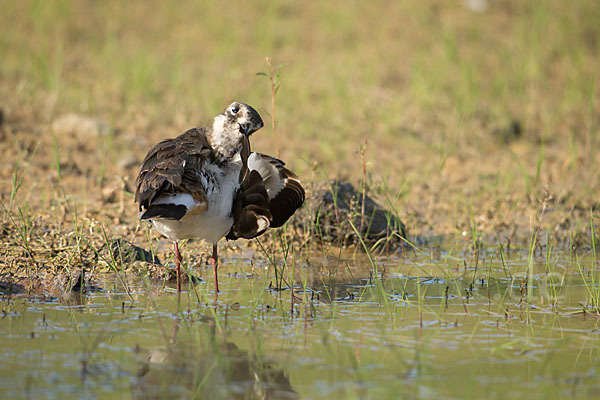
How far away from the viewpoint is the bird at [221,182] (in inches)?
170

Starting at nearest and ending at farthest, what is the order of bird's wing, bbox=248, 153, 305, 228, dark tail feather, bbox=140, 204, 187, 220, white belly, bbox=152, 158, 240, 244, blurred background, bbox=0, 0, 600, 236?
dark tail feather, bbox=140, 204, 187, 220 < white belly, bbox=152, 158, 240, 244 < bird's wing, bbox=248, 153, 305, 228 < blurred background, bbox=0, 0, 600, 236

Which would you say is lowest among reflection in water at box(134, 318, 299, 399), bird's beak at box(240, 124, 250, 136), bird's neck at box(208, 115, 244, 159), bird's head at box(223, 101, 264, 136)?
reflection in water at box(134, 318, 299, 399)

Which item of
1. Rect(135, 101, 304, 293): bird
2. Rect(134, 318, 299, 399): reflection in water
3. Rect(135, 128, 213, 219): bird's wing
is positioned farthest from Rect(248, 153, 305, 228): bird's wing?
Rect(134, 318, 299, 399): reflection in water

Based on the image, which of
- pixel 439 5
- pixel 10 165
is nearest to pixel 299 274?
pixel 10 165

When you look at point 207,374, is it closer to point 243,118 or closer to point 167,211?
point 167,211

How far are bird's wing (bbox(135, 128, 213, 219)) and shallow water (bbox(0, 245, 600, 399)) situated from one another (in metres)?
0.61

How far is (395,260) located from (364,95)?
3.86m

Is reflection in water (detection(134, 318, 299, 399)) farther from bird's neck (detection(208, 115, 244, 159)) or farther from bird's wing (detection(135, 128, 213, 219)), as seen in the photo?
bird's neck (detection(208, 115, 244, 159))

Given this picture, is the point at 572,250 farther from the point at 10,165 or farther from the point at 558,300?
the point at 10,165

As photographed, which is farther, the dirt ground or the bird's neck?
the dirt ground

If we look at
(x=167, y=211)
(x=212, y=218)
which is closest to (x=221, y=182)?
(x=212, y=218)

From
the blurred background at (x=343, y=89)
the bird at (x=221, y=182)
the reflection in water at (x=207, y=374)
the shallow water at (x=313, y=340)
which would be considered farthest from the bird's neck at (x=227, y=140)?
the blurred background at (x=343, y=89)

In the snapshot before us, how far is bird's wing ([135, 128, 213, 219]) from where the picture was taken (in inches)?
164

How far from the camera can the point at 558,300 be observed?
4.59 m
